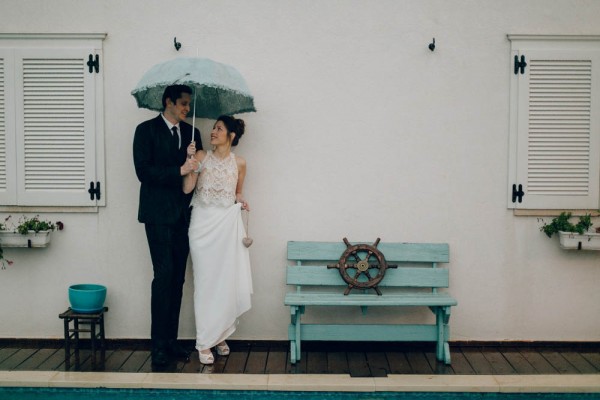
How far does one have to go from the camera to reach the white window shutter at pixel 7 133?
15.8ft

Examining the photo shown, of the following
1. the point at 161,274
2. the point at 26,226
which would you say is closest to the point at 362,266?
the point at 161,274

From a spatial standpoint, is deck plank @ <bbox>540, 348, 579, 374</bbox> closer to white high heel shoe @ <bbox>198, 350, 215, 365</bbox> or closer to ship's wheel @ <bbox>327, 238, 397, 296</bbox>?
ship's wheel @ <bbox>327, 238, 397, 296</bbox>

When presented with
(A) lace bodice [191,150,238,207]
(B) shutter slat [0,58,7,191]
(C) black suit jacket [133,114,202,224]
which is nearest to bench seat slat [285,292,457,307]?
(A) lace bodice [191,150,238,207]

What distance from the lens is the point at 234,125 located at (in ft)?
15.1

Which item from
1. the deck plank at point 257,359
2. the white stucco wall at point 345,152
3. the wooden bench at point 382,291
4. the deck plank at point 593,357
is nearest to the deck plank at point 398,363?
the wooden bench at point 382,291

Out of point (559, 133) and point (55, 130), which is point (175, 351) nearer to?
point (55, 130)

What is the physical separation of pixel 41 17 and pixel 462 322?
13.5 feet

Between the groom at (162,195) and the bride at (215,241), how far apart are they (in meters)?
0.13

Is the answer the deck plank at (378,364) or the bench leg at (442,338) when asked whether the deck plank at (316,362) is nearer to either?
the deck plank at (378,364)

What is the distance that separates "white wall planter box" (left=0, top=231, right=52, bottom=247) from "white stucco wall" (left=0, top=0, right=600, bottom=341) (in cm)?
21

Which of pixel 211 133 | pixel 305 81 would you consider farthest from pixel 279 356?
pixel 305 81

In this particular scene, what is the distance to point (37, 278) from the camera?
16.2 feet

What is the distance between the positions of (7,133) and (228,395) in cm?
272

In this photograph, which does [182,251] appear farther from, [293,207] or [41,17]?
[41,17]
